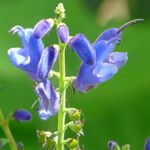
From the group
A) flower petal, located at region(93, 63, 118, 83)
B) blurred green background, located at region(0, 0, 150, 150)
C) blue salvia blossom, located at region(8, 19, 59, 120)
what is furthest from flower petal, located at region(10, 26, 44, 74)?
blurred green background, located at region(0, 0, 150, 150)

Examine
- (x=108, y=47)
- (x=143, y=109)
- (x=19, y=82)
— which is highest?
(x=108, y=47)

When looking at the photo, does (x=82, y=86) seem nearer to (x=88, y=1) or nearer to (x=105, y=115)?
(x=105, y=115)

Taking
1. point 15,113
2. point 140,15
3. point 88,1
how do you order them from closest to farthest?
point 15,113 < point 140,15 < point 88,1

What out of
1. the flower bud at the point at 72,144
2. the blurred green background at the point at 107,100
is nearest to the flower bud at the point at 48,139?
the flower bud at the point at 72,144

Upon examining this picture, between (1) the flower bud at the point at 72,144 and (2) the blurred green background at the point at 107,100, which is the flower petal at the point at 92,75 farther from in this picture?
(2) the blurred green background at the point at 107,100

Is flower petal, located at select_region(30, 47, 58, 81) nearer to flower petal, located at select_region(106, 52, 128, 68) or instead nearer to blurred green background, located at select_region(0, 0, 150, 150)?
flower petal, located at select_region(106, 52, 128, 68)

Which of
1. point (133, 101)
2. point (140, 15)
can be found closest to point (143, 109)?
point (133, 101)
